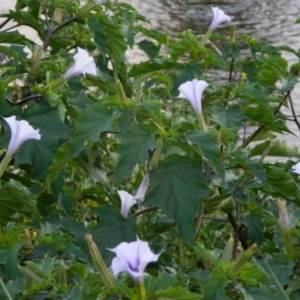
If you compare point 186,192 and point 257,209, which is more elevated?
point 186,192

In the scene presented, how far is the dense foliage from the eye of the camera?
1.74 meters

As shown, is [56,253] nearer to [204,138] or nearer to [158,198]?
[158,198]

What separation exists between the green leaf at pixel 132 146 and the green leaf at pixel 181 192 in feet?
0.30

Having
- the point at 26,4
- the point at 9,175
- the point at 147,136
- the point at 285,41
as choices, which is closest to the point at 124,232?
the point at 147,136

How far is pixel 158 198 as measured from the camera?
207 centimetres

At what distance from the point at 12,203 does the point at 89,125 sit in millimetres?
262

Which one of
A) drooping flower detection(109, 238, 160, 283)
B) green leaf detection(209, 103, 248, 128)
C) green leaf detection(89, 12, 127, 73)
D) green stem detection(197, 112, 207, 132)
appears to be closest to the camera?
drooping flower detection(109, 238, 160, 283)

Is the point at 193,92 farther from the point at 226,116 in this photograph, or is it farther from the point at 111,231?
the point at 111,231

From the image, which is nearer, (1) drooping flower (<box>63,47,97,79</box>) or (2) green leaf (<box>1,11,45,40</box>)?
(1) drooping flower (<box>63,47,97,79</box>)

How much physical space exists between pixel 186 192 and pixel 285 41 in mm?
5896

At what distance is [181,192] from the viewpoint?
206 centimetres

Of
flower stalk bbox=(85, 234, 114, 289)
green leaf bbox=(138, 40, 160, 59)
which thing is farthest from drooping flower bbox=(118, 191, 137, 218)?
green leaf bbox=(138, 40, 160, 59)

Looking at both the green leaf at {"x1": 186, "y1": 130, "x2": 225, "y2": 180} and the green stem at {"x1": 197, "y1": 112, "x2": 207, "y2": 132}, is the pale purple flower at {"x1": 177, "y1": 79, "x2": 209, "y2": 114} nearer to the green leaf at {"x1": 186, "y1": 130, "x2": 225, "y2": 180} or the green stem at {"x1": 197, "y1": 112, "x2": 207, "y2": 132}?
the green stem at {"x1": 197, "y1": 112, "x2": 207, "y2": 132}

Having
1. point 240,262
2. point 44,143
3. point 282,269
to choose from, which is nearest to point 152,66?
point 44,143
